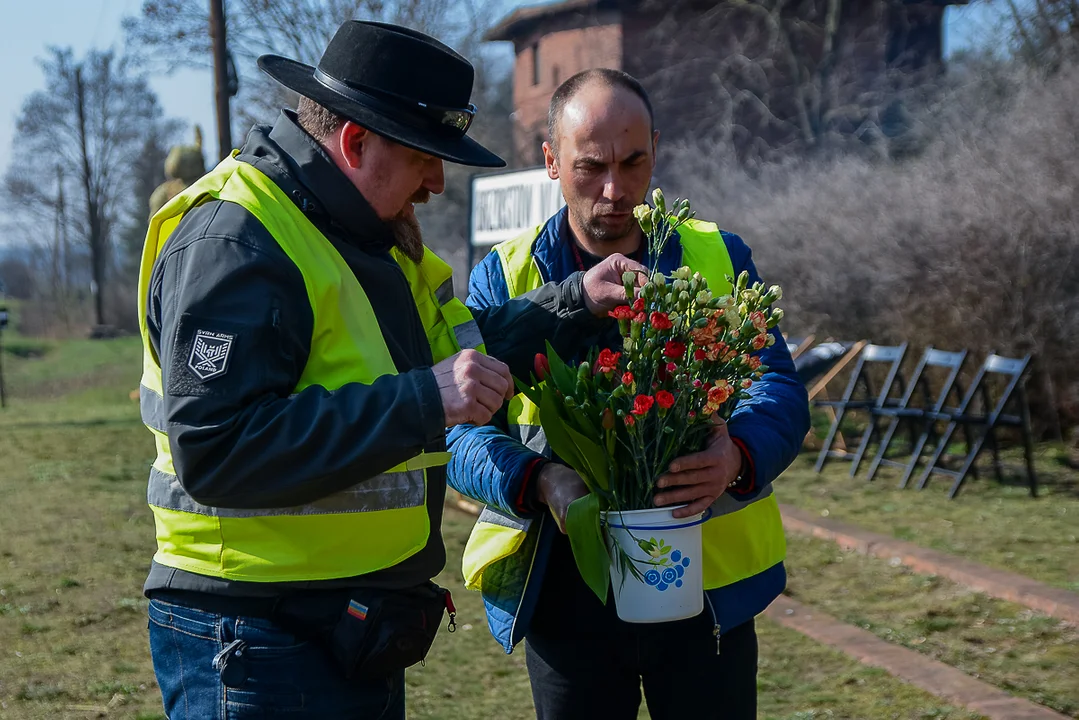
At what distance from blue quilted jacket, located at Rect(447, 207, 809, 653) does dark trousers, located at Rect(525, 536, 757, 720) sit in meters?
0.07

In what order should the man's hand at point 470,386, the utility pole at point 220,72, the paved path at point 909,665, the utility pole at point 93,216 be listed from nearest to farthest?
the man's hand at point 470,386, the paved path at point 909,665, the utility pole at point 220,72, the utility pole at point 93,216

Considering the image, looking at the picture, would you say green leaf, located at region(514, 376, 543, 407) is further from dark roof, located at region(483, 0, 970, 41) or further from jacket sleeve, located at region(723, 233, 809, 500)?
dark roof, located at region(483, 0, 970, 41)

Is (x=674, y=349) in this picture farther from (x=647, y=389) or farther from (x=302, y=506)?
(x=302, y=506)

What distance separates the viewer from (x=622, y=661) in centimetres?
253

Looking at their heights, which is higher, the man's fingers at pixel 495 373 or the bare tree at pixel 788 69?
the bare tree at pixel 788 69

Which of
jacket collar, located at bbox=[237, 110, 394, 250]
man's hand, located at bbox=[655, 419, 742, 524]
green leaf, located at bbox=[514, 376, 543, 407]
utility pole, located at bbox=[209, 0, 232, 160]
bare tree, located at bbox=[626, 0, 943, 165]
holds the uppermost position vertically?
bare tree, located at bbox=[626, 0, 943, 165]

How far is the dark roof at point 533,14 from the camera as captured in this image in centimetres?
2862

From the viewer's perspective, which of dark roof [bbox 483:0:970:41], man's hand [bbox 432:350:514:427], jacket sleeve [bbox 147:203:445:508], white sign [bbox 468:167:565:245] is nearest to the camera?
jacket sleeve [bbox 147:203:445:508]

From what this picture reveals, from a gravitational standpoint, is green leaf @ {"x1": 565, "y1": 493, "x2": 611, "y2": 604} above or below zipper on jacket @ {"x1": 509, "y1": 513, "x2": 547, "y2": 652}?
above

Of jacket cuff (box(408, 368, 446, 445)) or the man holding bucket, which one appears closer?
jacket cuff (box(408, 368, 446, 445))

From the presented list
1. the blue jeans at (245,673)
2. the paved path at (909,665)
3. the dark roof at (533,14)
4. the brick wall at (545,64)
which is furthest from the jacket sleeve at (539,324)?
the dark roof at (533,14)

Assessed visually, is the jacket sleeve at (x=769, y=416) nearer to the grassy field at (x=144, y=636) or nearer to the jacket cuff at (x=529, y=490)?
the jacket cuff at (x=529, y=490)

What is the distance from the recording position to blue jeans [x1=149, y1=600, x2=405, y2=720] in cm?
196

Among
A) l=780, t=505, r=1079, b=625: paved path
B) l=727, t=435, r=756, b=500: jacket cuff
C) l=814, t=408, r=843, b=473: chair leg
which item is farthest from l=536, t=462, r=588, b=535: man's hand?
l=814, t=408, r=843, b=473: chair leg
